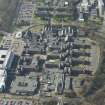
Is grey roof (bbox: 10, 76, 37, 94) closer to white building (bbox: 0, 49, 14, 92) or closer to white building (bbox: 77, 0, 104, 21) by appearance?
white building (bbox: 0, 49, 14, 92)

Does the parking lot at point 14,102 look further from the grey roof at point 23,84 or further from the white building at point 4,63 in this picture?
the white building at point 4,63

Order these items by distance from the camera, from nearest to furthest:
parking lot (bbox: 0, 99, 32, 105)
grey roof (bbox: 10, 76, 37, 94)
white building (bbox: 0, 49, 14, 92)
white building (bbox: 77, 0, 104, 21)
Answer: parking lot (bbox: 0, 99, 32, 105), grey roof (bbox: 10, 76, 37, 94), white building (bbox: 0, 49, 14, 92), white building (bbox: 77, 0, 104, 21)

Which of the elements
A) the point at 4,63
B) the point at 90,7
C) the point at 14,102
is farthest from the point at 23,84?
the point at 90,7

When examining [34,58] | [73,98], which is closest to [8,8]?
[34,58]

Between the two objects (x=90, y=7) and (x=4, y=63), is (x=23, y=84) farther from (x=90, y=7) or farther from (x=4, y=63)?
(x=90, y=7)

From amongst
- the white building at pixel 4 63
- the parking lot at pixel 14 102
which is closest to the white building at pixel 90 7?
the white building at pixel 4 63

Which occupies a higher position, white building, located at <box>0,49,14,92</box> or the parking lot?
white building, located at <box>0,49,14,92</box>

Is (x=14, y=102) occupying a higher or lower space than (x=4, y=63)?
lower

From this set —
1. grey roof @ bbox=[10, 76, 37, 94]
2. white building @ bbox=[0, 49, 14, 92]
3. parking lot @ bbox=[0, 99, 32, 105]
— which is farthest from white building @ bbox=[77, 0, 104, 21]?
parking lot @ bbox=[0, 99, 32, 105]

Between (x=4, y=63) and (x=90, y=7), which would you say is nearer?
(x=4, y=63)
